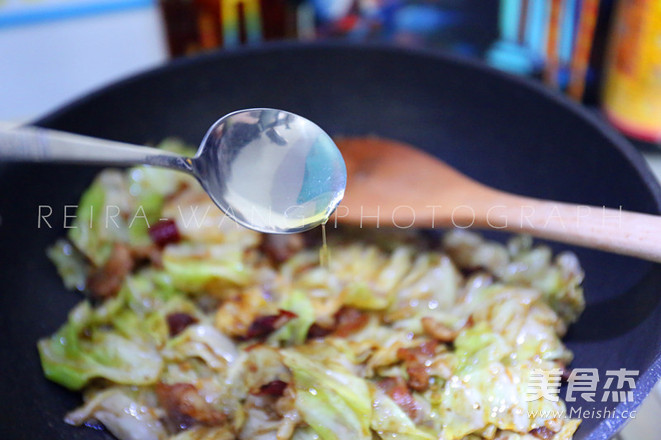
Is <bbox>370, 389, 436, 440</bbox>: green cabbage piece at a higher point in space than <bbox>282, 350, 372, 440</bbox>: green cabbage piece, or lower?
lower

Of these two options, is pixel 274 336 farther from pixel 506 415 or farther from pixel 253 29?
pixel 253 29

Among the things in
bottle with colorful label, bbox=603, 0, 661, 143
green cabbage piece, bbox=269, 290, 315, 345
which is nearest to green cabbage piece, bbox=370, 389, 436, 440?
green cabbage piece, bbox=269, 290, 315, 345

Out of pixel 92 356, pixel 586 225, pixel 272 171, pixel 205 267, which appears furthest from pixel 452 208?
pixel 92 356

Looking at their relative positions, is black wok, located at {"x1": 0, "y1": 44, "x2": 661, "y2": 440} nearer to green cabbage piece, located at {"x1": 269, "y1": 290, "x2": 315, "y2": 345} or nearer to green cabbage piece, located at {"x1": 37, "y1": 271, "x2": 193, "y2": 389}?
green cabbage piece, located at {"x1": 37, "y1": 271, "x2": 193, "y2": 389}

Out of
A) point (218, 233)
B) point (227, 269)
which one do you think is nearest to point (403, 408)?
point (227, 269)

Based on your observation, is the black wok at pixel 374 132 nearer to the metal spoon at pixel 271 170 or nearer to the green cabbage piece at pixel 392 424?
the green cabbage piece at pixel 392 424

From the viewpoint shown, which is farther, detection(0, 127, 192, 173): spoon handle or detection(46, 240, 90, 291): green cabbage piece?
detection(46, 240, 90, 291): green cabbage piece
